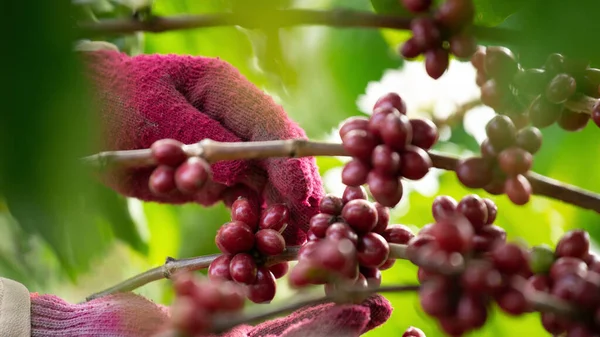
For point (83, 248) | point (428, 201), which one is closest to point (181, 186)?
point (83, 248)

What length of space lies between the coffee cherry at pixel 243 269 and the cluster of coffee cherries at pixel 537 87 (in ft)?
0.58

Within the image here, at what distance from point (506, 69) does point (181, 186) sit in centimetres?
19

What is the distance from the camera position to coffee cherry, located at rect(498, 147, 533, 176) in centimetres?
30

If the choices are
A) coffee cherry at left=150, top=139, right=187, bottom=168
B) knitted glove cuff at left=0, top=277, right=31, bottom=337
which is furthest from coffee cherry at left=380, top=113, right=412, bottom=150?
knitted glove cuff at left=0, top=277, right=31, bottom=337

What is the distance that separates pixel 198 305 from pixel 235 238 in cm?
17

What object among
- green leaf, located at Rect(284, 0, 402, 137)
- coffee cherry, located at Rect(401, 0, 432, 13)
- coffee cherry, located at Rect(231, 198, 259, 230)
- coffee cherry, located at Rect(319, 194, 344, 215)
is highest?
green leaf, located at Rect(284, 0, 402, 137)

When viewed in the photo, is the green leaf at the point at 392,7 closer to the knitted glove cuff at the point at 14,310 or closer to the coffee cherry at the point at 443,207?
the coffee cherry at the point at 443,207

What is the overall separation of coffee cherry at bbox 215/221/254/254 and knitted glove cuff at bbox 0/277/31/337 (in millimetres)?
207

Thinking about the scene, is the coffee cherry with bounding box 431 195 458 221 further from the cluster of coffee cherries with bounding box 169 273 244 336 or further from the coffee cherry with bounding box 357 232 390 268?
the cluster of coffee cherries with bounding box 169 273 244 336

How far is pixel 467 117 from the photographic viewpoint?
0.92 m

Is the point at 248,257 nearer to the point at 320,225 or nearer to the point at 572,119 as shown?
the point at 320,225

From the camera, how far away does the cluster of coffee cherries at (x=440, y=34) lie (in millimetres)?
292

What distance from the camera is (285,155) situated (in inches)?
12.9

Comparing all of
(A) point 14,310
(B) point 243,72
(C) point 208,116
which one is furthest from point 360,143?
(B) point 243,72
